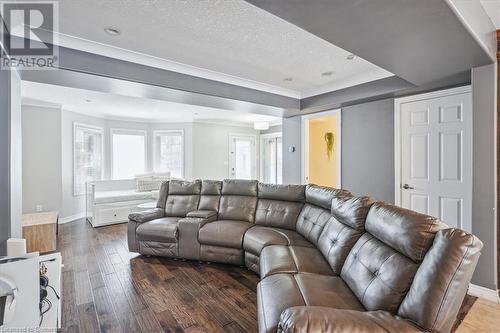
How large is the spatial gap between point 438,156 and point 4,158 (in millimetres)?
4637

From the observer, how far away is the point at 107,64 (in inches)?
102

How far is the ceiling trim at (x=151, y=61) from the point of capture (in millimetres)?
2412

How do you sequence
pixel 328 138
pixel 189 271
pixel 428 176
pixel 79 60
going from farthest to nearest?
pixel 328 138
pixel 428 176
pixel 189 271
pixel 79 60

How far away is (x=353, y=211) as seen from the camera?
1.96 metres

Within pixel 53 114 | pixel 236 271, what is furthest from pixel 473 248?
pixel 53 114

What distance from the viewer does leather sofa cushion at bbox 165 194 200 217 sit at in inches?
144

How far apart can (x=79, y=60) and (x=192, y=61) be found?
3.80 feet

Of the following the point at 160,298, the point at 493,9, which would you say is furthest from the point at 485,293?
the point at 160,298

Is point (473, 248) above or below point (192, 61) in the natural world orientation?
below

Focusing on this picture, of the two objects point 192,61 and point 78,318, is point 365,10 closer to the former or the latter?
point 192,61

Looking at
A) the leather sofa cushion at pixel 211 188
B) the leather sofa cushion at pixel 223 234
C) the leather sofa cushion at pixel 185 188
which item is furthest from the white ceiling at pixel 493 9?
the leather sofa cushion at pixel 185 188

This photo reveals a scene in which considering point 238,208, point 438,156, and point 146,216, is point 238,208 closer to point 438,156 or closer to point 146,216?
point 146,216

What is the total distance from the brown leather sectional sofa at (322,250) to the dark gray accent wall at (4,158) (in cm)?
129

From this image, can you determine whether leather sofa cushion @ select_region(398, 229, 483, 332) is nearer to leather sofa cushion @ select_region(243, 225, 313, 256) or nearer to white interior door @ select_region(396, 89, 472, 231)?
leather sofa cushion @ select_region(243, 225, 313, 256)
